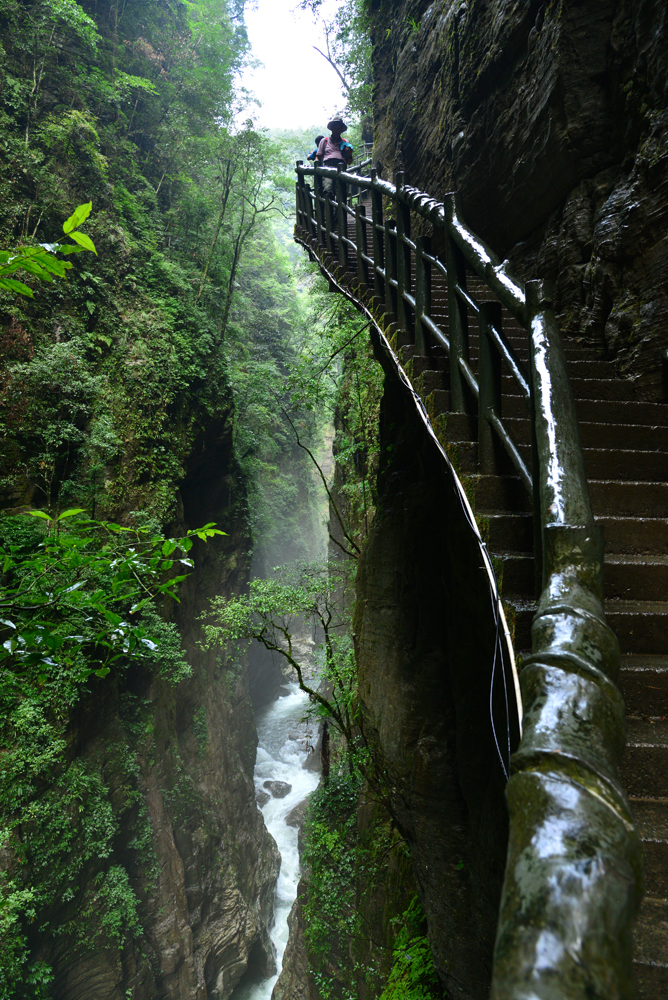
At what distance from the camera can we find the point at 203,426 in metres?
10.8

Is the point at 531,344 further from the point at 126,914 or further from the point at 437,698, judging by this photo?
the point at 126,914

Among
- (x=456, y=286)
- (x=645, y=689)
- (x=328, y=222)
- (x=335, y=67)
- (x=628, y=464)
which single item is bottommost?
(x=645, y=689)

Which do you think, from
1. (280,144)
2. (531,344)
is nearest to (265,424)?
(280,144)

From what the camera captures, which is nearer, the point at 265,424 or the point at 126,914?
the point at 126,914

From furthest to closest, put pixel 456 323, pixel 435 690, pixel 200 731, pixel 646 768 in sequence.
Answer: pixel 200 731 < pixel 435 690 < pixel 456 323 < pixel 646 768

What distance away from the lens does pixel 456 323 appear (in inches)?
96.4

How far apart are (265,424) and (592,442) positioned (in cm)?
1341

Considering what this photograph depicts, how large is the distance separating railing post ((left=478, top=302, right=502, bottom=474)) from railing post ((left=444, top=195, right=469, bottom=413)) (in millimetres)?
403

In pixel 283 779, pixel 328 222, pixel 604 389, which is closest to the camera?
A: pixel 604 389

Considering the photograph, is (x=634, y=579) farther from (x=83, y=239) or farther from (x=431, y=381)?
(x=83, y=239)

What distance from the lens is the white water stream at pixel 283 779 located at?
11.7 metres

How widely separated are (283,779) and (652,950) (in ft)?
55.7

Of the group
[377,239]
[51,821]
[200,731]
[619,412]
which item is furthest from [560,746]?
[200,731]

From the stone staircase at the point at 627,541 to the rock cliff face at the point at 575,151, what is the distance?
0.55 m
